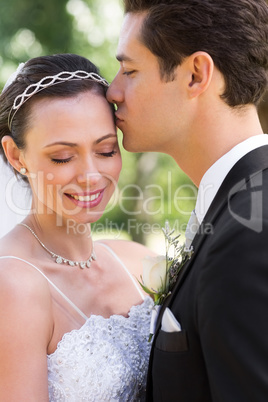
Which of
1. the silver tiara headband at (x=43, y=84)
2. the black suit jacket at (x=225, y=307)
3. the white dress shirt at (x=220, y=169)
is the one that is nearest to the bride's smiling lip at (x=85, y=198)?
the silver tiara headband at (x=43, y=84)

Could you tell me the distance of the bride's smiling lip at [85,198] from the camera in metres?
3.11

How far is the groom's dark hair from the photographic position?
105 inches

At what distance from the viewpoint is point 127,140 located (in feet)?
10.1

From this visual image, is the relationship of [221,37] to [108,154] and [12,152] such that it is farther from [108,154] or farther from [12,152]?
[12,152]

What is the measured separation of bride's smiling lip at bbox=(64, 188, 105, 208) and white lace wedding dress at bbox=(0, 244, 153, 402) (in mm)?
449

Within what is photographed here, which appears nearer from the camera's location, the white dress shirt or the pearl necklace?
the white dress shirt

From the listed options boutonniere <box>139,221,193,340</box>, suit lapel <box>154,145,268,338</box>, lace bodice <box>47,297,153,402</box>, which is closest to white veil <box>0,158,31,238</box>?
lace bodice <box>47,297,153,402</box>

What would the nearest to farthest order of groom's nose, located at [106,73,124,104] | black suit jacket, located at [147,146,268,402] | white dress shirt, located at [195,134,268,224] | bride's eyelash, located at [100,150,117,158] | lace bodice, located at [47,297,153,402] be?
black suit jacket, located at [147,146,268,402], white dress shirt, located at [195,134,268,224], lace bodice, located at [47,297,153,402], groom's nose, located at [106,73,124,104], bride's eyelash, located at [100,150,117,158]

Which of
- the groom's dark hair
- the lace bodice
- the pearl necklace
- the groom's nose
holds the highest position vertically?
the groom's dark hair

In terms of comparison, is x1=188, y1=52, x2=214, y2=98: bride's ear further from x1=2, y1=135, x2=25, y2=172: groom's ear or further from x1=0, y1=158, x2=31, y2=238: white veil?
x1=0, y1=158, x2=31, y2=238: white veil

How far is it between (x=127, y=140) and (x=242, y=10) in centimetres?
90

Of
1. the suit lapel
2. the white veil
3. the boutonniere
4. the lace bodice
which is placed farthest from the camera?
the white veil

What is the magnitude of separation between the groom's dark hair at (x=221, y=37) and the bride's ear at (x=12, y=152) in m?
0.97

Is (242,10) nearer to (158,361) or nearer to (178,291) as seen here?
(178,291)
